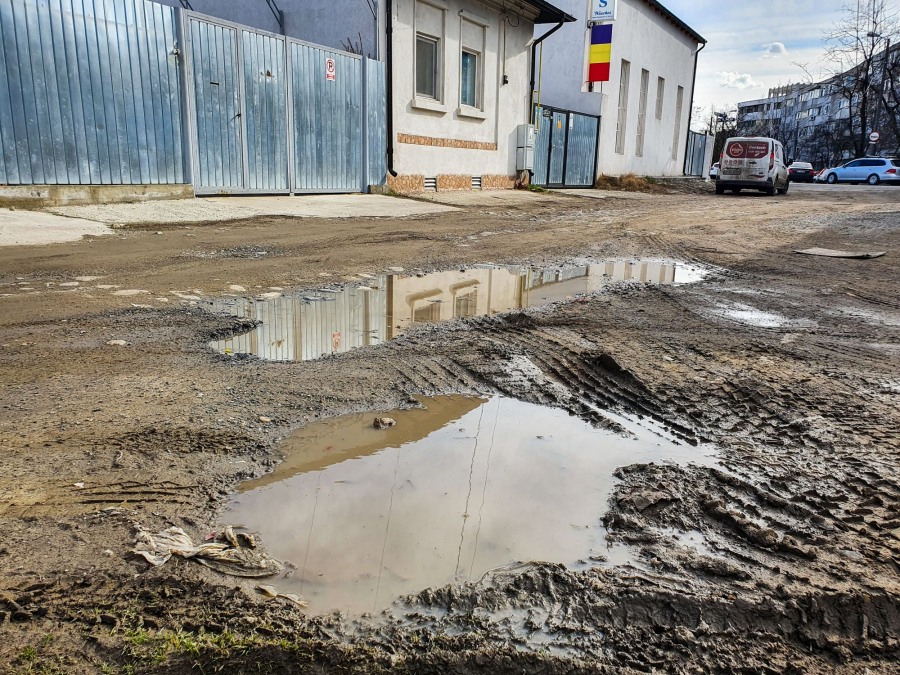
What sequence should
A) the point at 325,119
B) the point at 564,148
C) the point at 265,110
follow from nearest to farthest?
the point at 265,110 < the point at 325,119 < the point at 564,148

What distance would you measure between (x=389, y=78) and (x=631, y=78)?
14573 millimetres

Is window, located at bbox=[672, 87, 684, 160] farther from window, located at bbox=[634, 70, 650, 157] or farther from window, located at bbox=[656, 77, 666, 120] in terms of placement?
window, located at bbox=[634, 70, 650, 157]

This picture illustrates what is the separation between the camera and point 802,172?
Result: 120ft

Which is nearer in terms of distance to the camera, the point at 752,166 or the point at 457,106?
the point at 457,106

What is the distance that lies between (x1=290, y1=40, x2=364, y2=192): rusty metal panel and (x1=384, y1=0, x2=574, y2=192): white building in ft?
3.07

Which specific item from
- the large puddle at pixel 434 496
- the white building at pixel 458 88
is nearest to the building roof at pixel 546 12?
the white building at pixel 458 88

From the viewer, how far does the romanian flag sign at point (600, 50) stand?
2159cm

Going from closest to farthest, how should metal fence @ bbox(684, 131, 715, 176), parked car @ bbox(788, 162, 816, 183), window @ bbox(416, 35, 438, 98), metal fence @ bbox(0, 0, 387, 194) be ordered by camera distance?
metal fence @ bbox(0, 0, 387, 194) → window @ bbox(416, 35, 438, 98) → metal fence @ bbox(684, 131, 715, 176) → parked car @ bbox(788, 162, 816, 183)

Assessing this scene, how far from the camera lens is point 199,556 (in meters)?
1.76

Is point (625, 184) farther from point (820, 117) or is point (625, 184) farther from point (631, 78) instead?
point (820, 117)

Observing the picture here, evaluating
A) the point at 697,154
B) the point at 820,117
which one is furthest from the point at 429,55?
the point at 820,117

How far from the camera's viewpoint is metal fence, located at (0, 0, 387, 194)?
768cm

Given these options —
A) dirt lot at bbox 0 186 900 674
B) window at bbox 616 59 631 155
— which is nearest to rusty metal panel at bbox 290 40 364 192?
dirt lot at bbox 0 186 900 674

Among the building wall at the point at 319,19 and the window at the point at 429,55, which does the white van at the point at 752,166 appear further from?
the building wall at the point at 319,19
